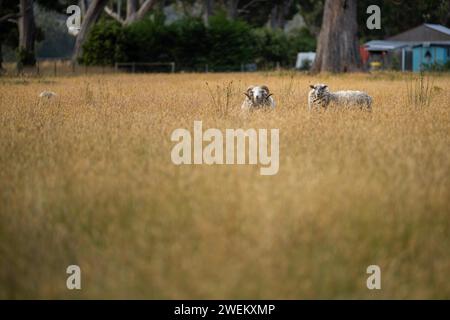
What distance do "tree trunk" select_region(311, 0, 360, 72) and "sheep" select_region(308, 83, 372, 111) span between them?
75.4 feet

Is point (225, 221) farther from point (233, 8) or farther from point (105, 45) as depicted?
point (233, 8)

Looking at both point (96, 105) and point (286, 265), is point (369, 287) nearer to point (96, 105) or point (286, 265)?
point (286, 265)

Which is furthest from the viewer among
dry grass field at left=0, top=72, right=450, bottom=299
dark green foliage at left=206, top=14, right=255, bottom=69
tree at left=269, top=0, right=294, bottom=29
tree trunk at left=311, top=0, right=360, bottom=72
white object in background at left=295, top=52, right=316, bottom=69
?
tree at left=269, top=0, right=294, bottom=29

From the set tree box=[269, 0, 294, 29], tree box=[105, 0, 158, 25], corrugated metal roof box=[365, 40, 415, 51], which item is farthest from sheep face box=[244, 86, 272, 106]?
tree box=[269, 0, 294, 29]

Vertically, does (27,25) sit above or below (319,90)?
above

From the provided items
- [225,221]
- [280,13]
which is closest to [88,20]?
[280,13]

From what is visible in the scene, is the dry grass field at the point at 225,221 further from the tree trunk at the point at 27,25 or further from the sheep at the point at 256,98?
the tree trunk at the point at 27,25

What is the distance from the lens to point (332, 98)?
13.6 m

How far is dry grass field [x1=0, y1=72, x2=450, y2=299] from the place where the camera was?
4.41 meters

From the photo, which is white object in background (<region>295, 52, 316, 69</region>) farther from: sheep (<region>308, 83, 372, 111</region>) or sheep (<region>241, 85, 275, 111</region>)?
sheep (<region>241, 85, 275, 111</region>)

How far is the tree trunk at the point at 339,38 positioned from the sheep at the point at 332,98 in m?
23.0

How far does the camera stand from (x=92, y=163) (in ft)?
24.3

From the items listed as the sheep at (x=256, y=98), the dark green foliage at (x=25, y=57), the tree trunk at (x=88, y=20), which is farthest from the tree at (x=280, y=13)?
the sheep at (x=256, y=98)

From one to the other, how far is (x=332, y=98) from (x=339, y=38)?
23.7 m
